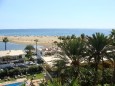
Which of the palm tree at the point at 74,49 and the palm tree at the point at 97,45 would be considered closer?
the palm tree at the point at 74,49

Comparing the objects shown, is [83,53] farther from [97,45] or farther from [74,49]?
[97,45]

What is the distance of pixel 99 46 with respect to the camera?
2412 centimetres

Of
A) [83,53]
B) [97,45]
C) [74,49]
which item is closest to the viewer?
[74,49]

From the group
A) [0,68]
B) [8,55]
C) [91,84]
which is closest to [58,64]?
[91,84]

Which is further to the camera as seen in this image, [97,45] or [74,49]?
[97,45]

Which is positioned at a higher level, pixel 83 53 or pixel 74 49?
pixel 74 49

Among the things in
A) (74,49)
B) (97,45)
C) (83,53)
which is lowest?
(83,53)

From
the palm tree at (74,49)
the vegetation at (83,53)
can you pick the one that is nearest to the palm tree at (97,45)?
the vegetation at (83,53)

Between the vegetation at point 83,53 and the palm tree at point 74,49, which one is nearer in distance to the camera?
the palm tree at point 74,49

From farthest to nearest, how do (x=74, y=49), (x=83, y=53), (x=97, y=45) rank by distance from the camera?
(x=83, y=53) → (x=97, y=45) → (x=74, y=49)

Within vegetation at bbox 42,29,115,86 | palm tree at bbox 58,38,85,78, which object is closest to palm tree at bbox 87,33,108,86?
vegetation at bbox 42,29,115,86

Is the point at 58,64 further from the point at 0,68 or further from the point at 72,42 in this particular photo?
the point at 0,68

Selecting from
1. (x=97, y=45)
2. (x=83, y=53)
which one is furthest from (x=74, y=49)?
(x=97, y=45)

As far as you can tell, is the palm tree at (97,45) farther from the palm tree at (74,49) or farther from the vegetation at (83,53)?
the palm tree at (74,49)
